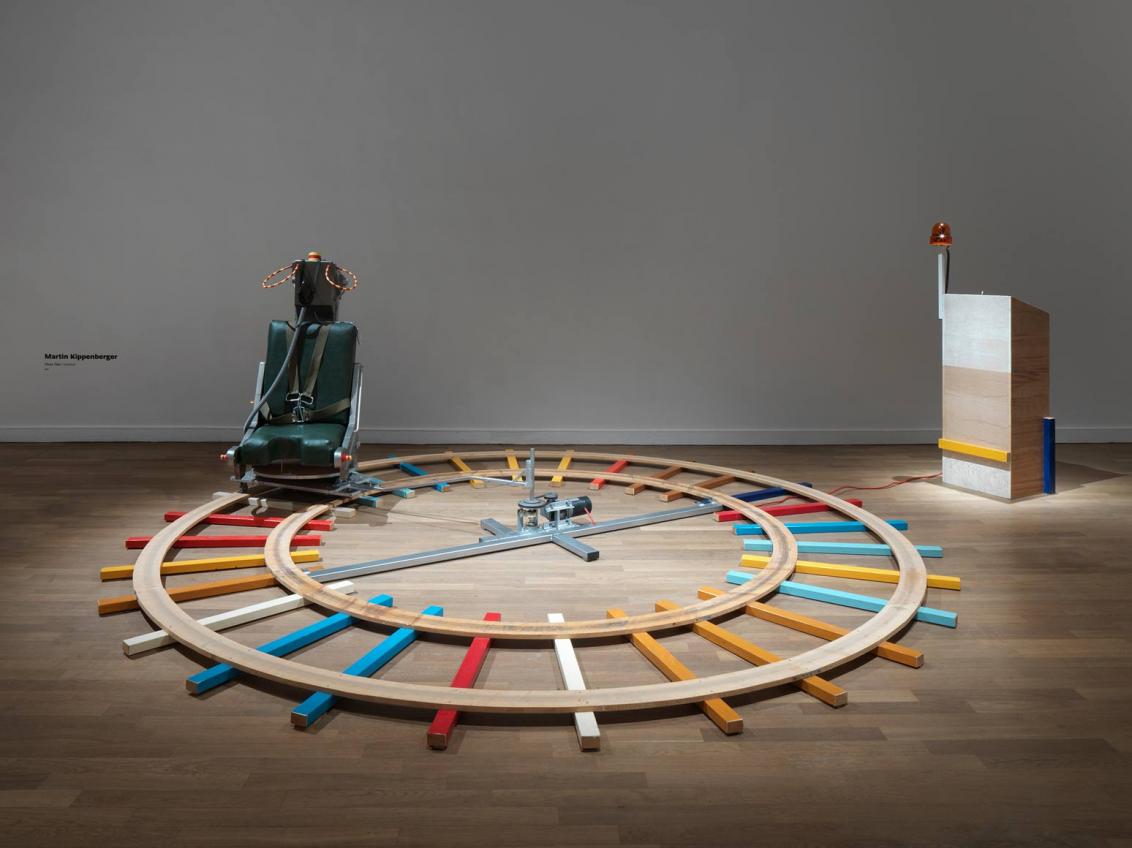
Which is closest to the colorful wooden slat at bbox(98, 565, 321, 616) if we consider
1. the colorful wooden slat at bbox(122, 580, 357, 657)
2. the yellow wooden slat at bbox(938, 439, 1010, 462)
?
the colorful wooden slat at bbox(122, 580, 357, 657)

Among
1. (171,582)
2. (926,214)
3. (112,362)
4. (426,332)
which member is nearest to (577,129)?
(426,332)

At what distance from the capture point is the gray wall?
6.98 metres

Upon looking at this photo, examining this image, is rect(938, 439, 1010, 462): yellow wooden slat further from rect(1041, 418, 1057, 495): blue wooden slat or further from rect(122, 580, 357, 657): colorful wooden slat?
rect(122, 580, 357, 657): colorful wooden slat

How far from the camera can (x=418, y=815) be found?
2.37 metres

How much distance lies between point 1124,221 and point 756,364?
9.50ft

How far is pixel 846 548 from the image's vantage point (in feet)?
14.4

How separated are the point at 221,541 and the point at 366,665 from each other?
1712mm

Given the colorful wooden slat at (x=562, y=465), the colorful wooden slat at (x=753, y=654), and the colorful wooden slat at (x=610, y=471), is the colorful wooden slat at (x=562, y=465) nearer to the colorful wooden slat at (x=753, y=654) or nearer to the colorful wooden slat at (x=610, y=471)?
the colorful wooden slat at (x=610, y=471)

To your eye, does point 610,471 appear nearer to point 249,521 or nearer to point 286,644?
point 249,521

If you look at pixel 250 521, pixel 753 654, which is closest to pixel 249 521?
pixel 250 521

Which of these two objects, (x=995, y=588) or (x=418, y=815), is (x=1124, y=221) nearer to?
(x=995, y=588)

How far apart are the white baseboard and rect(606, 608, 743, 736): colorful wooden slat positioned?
3.64m

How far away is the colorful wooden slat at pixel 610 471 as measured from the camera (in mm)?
5758

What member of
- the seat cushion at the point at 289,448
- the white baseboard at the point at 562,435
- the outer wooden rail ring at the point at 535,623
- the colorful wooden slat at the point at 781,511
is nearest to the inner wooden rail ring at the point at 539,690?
the outer wooden rail ring at the point at 535,623
